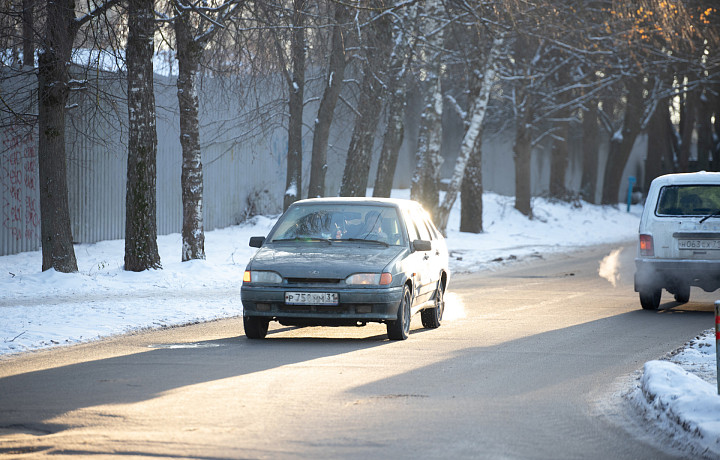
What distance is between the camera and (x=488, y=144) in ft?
157

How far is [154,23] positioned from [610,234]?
24.9 m

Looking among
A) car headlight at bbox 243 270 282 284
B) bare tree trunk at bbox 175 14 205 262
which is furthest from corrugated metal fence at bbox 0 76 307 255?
car headlight at bbox 243 270 282 284

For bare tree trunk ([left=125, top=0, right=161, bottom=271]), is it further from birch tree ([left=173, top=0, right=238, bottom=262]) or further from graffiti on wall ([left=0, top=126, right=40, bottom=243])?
graffiti on wall ([left=0, top=126, right=40, bottom=243])

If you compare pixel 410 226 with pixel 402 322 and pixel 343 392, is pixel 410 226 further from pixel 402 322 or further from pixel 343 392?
pixel 343 392

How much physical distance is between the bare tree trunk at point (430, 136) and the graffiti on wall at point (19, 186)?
431 inches

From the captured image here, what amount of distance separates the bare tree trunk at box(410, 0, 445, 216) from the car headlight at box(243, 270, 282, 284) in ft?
58.1

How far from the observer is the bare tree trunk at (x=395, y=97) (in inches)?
979

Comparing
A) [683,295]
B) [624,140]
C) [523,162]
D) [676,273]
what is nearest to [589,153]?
[624,140]

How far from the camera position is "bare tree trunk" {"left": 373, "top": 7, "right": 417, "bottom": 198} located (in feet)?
81.6

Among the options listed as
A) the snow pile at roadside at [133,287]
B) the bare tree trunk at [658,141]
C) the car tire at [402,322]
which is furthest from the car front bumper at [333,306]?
the bare tree trunk at [658,141]

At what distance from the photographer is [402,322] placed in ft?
36.7

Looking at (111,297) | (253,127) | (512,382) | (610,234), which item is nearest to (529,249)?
(253,127)

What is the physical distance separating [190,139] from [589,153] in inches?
1206

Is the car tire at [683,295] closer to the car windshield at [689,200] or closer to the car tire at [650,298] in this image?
the car tire at [650,298]
